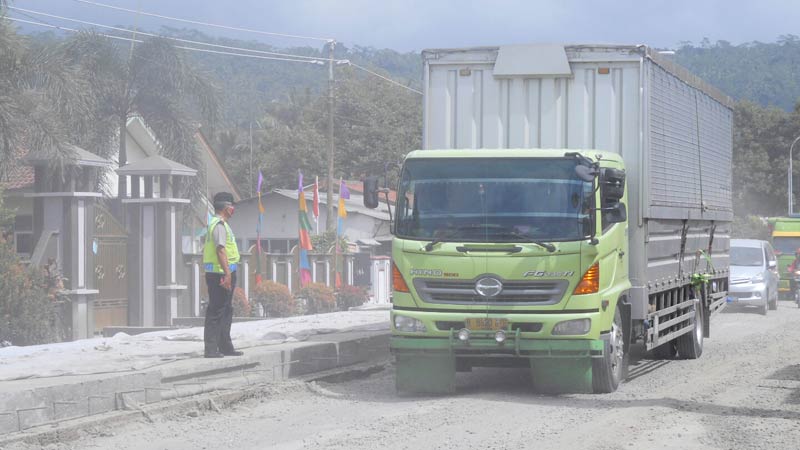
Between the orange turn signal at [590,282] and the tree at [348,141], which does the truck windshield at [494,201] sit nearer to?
the orange turn signal at [590,282]

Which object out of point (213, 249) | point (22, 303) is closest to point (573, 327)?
point (213, 249)

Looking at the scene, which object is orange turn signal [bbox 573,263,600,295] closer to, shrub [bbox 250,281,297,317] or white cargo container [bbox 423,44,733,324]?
white cargo container [bbox 423,44,733,324]

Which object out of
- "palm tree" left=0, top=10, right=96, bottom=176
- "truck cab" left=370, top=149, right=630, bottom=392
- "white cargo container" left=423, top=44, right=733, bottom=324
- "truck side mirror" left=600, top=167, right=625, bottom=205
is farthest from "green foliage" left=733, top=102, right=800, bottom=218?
"truck cab" left=370, top=149, right=630, bottom=392

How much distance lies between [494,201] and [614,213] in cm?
120

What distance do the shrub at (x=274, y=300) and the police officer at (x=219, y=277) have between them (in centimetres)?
1423

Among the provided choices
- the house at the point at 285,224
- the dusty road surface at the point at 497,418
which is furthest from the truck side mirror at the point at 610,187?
the house at the point at 285,224

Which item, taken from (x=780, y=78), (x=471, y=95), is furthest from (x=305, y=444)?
(x=780, y=78)

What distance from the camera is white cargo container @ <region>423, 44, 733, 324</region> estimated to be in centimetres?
1277

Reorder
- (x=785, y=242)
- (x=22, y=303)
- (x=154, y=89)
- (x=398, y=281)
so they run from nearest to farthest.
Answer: (x=398, y=281)
(x=22, y=303)
(x=154, y=89)
(x=785, y=242)

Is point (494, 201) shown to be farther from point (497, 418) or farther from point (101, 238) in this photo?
point (101, 238)

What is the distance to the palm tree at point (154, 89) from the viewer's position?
29047 millimetres

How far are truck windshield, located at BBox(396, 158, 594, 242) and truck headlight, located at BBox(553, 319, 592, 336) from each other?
81 centimetres

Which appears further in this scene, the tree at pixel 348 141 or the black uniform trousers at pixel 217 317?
the tree at pixel 348 141

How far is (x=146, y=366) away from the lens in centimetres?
1193
